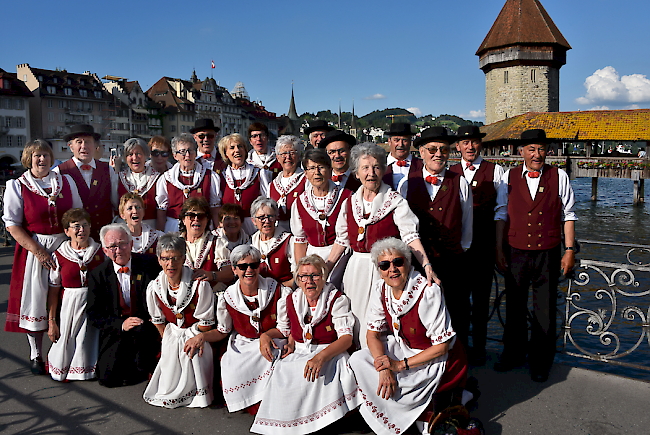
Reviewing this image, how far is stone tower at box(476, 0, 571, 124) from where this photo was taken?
52156mm

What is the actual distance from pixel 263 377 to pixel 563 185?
10.4 feet

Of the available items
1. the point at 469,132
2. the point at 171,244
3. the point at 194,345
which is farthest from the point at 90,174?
the point at 469,132

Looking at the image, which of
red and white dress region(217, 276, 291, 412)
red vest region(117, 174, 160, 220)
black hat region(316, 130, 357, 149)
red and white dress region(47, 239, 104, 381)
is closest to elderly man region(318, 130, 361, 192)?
black hat region(316, 130, 357, 149)

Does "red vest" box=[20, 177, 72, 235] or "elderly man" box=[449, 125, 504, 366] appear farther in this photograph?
"elderly man" box=[449, 125, 504, 366]

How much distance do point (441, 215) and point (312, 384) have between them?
6.06 ft

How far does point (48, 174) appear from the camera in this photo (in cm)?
480

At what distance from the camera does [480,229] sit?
5.00 meters

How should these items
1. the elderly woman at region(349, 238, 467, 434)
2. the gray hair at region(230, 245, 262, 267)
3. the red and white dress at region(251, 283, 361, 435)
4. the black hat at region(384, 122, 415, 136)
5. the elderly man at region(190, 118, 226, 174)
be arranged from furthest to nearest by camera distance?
the elderly man at region(190, 118, 226, 174) < the black hat at region(384, 122, 415, 136) < the gray hair at region(230, 245, 262, 267) < the red and white dress at region(251, 283, 361, 435) < the elderly woman at region(349, 238, 467, 434)

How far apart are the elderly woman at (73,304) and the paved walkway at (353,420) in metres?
0.17

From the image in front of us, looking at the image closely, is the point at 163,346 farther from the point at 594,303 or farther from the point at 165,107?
the point at 165,107

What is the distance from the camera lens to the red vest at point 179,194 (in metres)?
5.41

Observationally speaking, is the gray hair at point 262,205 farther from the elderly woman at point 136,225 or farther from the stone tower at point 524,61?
the stone tower at point 524,61

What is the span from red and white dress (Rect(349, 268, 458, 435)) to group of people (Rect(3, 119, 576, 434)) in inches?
0.4

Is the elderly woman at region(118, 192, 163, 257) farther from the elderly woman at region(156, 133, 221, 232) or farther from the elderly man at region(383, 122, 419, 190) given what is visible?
the elderly man at region(383, 122, 419, 190)
